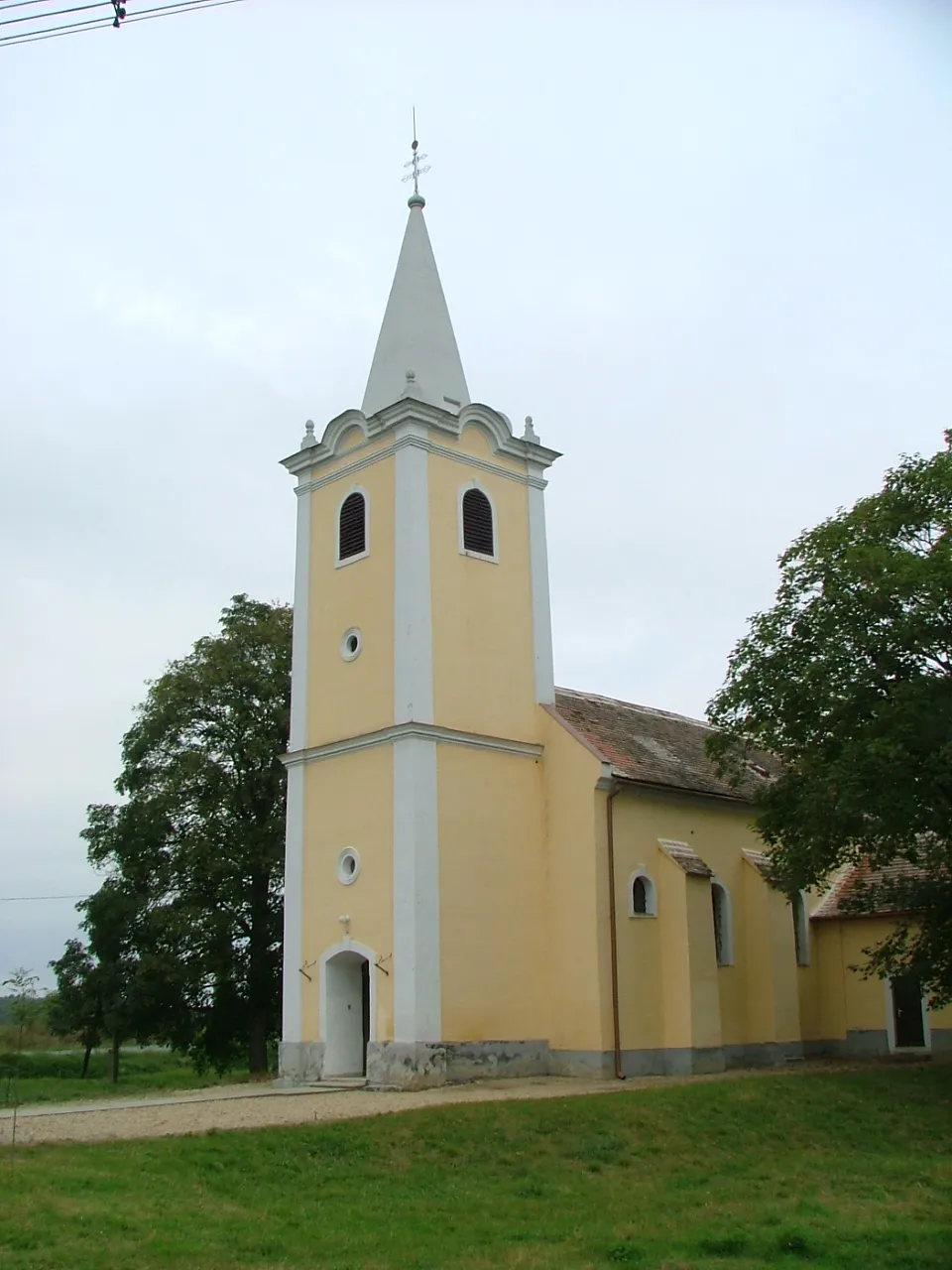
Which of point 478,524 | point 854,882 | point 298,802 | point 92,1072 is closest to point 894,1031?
point 854,882

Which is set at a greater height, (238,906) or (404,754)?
(404,754)

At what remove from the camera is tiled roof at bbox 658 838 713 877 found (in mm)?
27281

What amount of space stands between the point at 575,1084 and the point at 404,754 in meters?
6.83

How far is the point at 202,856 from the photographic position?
34.4 metres

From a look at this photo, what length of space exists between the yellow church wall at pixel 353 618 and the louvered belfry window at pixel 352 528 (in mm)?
195

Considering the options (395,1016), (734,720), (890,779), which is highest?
(734,720)

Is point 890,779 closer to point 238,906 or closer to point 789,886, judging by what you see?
point 789,886

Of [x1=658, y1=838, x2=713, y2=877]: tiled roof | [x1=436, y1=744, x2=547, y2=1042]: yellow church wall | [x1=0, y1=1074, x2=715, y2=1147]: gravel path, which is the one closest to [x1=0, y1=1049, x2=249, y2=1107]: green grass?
[x1=436, y1=744, x2=547, y2=1042]: yellow church wall

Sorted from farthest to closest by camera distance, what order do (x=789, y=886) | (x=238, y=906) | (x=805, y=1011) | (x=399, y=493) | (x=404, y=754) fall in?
(x=238, y=906), (x=805, y=1011), (x=399, y=493), (x=404, y=754), (x=789, y=886)

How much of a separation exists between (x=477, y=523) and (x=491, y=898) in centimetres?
798

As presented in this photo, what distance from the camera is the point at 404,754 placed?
82.4 ft

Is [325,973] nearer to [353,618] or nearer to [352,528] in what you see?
[353,618]

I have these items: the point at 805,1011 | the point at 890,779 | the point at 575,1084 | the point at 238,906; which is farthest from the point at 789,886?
the point at 238,906

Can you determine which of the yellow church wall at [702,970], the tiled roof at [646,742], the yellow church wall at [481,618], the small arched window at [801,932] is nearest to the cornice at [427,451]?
the yellow church wall at [481,618]
